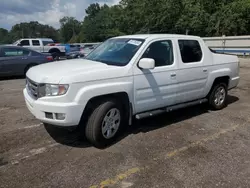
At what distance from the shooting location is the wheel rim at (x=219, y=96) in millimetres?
6384

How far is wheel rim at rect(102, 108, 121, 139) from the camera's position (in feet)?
13.9

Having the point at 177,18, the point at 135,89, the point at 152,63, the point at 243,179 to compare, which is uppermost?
the point at 177,18

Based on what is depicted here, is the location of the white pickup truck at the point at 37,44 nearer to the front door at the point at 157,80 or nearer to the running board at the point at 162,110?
the running board at the point at 162,110

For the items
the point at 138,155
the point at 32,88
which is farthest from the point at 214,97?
the point at 32,88

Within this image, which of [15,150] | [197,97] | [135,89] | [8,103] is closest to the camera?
[15,150]

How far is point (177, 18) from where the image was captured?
112 ft

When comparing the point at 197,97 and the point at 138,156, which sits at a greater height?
the point at 197,97

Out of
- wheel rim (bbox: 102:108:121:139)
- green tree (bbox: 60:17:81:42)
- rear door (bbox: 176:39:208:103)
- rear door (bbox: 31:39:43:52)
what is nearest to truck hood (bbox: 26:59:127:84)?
wheel rim (bbox: 102:108:121:139)

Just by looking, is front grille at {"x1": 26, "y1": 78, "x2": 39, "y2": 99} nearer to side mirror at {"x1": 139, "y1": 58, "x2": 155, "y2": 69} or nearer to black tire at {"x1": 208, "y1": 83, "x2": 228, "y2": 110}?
side mirror at {"x1": 139, "y1": 58, "x2": 155, "y2": 69}

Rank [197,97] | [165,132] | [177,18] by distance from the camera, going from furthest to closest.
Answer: [177,18], [197,97], [165,132]

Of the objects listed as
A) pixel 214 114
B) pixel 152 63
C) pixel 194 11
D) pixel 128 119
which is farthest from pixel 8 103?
pixel 194 11

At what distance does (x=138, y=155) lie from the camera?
4039mm

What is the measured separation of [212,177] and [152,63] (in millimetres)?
1937

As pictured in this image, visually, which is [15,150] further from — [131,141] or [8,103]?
[8,103]
